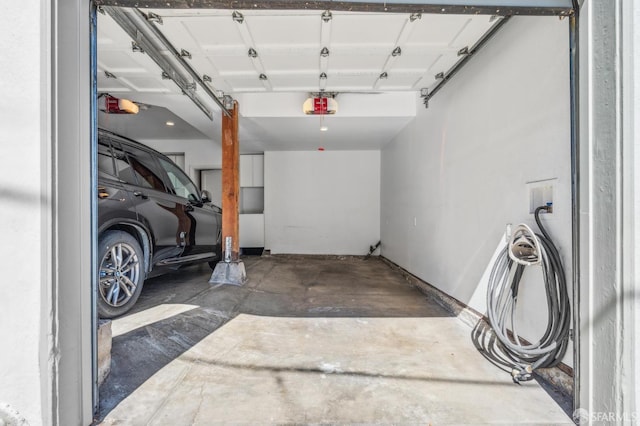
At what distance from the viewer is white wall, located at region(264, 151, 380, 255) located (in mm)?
7431

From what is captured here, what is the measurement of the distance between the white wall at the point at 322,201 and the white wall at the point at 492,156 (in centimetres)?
293

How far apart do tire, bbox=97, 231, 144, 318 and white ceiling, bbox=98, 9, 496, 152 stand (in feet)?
5.93

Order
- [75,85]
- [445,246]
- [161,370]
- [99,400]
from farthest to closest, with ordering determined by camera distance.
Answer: [445,246] < [161,370] < [99,400] < [75,85]

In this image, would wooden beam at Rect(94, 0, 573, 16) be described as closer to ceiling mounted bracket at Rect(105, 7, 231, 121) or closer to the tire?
ceiling mounted bracket at Rect(105, 7, 231, 121)

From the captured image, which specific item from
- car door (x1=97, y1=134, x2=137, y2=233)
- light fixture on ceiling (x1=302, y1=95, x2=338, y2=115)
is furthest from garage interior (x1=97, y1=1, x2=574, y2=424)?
car door (x1=97, y1=134, x2=137, y2=233)

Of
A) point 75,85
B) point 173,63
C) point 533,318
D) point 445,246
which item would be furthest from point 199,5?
point 445,246

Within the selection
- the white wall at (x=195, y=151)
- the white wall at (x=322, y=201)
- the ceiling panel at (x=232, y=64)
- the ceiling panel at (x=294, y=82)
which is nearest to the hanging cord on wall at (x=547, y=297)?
the ceiling panel at (x=294, y=82)

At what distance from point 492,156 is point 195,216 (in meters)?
3.52

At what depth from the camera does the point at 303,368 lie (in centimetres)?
199

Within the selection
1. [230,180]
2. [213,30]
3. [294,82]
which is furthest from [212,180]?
[213,30]

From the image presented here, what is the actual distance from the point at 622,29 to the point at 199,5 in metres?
1.87

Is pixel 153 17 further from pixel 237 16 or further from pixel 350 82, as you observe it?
pixel 350 82
